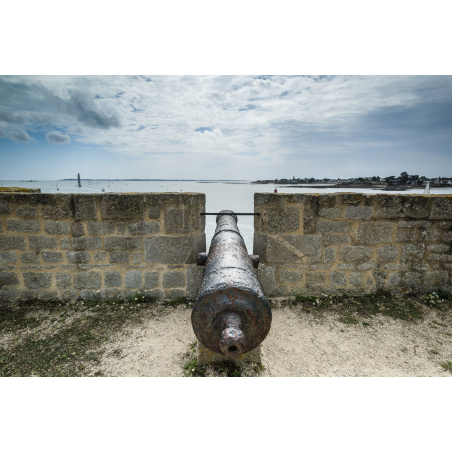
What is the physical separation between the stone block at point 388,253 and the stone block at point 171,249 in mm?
2628

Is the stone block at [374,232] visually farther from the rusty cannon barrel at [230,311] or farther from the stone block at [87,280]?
the stone block at [87,280]

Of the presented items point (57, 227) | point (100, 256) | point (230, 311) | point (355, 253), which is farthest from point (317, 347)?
point (57, 227)

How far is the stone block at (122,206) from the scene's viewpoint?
347 cm

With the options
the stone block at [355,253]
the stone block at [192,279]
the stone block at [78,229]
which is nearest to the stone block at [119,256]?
the stone block at [78,229]

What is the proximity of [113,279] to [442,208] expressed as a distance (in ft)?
15.4

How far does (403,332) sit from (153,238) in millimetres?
3267

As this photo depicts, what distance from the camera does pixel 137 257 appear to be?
3633mm

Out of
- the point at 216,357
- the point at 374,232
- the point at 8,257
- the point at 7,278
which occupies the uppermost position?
the point at 374,232

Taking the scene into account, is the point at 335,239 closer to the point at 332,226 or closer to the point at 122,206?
the point at 332,226

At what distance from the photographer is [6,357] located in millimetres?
2545

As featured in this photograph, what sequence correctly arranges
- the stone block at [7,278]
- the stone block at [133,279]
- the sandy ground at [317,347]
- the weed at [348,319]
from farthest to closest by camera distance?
the stone block at [133,279], the stone block at [7,278], the weed at [348,319], the sandy ground at [317,347]

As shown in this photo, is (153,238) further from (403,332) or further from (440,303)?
(440,303)

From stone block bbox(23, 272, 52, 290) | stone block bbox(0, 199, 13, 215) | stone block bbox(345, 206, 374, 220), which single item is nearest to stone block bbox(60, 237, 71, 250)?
stone block bbox(23, 272, 52, 290)

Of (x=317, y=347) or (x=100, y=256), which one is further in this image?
(x=100, y=256)
